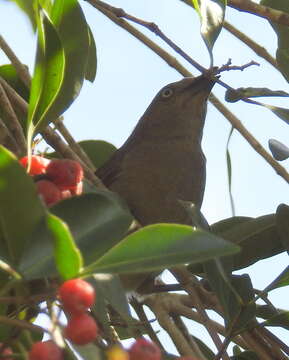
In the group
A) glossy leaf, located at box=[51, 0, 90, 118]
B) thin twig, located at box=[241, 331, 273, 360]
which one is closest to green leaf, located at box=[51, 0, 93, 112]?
glossy leaf, located at box=[51, 0, 90, 118]

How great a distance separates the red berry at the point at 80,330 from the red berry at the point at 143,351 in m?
0.07

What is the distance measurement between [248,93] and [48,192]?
144 centimetres

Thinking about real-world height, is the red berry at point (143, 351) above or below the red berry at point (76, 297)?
below

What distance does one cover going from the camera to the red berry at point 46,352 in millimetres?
1320

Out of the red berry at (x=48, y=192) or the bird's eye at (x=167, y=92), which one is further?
the bird's eye at (x=167, y=92)

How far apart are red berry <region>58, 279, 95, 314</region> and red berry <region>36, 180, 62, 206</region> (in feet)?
1.04

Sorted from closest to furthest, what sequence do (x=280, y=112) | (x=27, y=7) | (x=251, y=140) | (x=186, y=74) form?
(x=27, y=7) → (x=280, y=112) → (x=251, y=140) → (x=186, y=74)

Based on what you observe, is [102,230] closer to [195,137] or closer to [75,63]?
[75,63]

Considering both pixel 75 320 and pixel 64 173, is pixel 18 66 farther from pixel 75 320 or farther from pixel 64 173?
pixel 75 320

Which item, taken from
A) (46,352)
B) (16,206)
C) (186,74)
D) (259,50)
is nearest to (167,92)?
(186,74)

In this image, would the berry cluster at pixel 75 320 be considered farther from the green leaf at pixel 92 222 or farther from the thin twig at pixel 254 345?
the thin twig at pixel 254 345

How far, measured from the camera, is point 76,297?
4.50ft

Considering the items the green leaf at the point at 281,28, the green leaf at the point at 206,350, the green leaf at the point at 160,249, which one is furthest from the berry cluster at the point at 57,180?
the green leaf at the point at 281,28

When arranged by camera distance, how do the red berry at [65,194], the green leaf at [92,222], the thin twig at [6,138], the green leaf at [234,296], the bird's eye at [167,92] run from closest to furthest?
the green leaf at [92,222], the red berry at [65,194], the green leaf at [234,296], the thin twig at [6,138], the bird's eye at [167,92]
